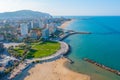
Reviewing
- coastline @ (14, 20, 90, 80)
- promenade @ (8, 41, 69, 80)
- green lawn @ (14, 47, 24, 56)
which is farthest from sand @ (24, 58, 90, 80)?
green lawn @ (14, 47, 24, 56)

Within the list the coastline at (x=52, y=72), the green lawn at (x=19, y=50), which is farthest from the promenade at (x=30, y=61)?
the green lawn at (x=19, y=50)

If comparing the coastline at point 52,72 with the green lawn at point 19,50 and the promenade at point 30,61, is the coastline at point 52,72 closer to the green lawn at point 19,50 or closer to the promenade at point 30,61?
the promenade at point 30,61

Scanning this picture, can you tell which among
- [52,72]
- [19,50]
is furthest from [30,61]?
[19,50]

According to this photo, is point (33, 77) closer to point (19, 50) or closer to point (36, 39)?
point (19, 50)

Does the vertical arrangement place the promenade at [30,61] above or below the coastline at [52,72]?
above

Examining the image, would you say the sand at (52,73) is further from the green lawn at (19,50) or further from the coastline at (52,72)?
the green lawn at (19,50)

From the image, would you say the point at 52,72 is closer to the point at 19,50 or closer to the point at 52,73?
the point at 52,73

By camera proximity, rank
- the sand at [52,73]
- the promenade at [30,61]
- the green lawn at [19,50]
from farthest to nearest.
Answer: the green lawn at [19,50] → the promenade at [30,61] → the sand at [52,73]

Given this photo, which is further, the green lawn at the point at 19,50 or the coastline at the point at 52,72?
the green lawn at the point at 19,50

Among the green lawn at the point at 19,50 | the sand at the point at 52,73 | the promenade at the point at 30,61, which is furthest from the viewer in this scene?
the green lawn at the point at 19,50
